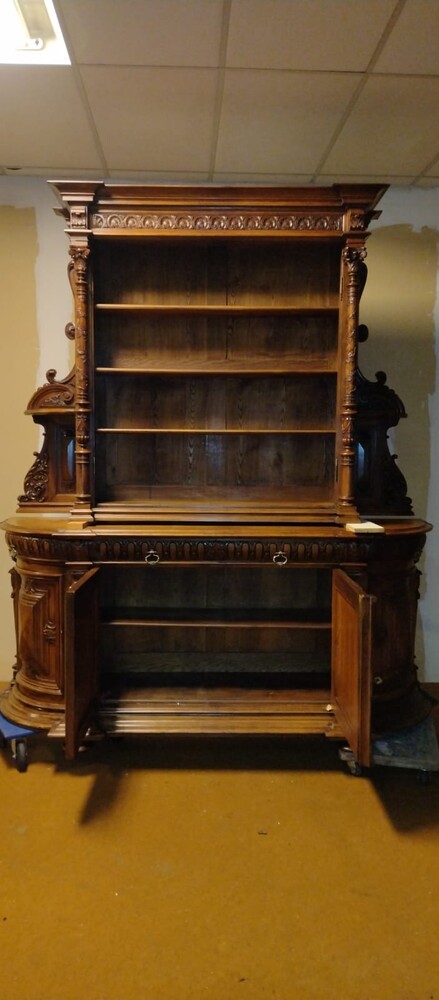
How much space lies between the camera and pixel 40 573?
2.26 meters

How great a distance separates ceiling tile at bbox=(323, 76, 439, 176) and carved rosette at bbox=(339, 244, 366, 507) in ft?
1.77

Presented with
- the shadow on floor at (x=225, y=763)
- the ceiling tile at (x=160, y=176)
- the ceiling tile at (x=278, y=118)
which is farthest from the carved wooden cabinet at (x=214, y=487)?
Result: the ceiling tile at (x=160, y=176)

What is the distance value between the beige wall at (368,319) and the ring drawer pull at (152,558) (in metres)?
1.02

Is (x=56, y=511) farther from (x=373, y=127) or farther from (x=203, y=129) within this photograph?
(x=373, y=127)

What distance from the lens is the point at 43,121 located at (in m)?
2.37

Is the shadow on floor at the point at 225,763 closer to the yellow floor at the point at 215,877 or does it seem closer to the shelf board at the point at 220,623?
the yellow floor at the point at 215,877

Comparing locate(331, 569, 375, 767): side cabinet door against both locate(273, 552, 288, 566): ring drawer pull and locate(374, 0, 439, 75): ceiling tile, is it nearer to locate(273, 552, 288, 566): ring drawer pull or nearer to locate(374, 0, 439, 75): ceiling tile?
locate(273, 552, 288, 566): ring drawer pull

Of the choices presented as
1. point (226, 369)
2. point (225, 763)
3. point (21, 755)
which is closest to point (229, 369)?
point (226, 369)

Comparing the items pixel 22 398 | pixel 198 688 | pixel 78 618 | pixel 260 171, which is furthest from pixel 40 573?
pixel 260 171

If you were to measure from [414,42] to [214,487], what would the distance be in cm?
175

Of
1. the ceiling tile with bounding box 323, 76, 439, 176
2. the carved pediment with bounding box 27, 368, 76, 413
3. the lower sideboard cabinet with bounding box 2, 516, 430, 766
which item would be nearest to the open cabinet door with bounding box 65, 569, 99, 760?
the lower sideboard cabinet with bounding box 2, 516, 430, 766

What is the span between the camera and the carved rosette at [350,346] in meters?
2.28

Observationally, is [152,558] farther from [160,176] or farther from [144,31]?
[160,176]

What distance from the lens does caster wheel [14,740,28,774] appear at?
2.18m
